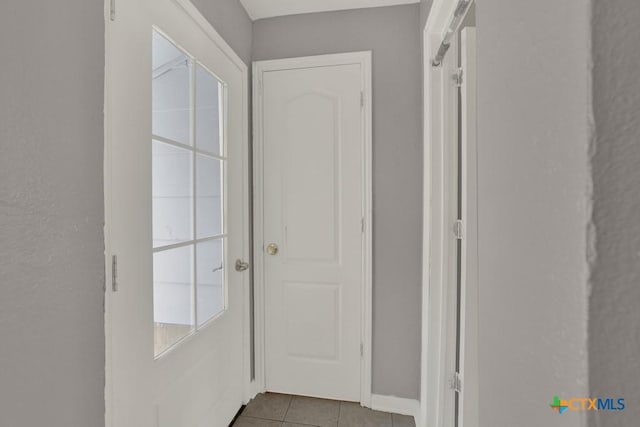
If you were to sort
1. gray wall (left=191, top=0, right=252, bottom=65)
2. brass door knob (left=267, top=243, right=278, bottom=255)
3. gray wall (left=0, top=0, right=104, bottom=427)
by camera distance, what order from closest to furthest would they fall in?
1. gray wall (left=0, top=0, right=104, bottom=427)
2. gray wall (left=191, top=0, right=252, bottom=65)
3. brass door knob (left=267, top=243, right=278, bottom=255)

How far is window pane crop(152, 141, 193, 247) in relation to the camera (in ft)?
3.61

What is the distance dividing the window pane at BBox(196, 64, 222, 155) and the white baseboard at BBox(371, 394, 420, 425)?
5.48 ft

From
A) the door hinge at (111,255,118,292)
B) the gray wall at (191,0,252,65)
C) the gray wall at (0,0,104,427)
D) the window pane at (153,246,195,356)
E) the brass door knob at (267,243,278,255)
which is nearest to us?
the gray wall at (0,0,104,427)

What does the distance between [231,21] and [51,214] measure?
54.9 inches

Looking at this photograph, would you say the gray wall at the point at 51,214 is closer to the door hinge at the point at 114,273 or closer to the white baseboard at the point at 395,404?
the door hinge at the point at 114,273

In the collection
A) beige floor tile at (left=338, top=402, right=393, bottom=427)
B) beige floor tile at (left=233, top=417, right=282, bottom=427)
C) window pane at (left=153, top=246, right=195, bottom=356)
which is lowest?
beige floor tile at (left=338, top=402, right=393, bottom=427)

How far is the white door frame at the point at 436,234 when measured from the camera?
4.55 feet

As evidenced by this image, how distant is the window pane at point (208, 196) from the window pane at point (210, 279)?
0.07 meters

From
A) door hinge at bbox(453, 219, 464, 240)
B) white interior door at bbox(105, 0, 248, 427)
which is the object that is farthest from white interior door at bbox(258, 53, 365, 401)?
door hinge at bbox(453, 219, 464, 240)

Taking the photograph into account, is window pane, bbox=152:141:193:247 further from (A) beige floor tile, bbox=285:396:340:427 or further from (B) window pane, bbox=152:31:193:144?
(A) beige floor tile, bbox=285:396:340:427

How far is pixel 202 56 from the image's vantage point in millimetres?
1358

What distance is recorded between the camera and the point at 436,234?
1438mm

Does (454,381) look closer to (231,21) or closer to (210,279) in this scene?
(210,279)

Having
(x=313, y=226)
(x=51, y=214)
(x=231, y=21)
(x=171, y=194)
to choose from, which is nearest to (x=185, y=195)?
(x=171, y=194)
